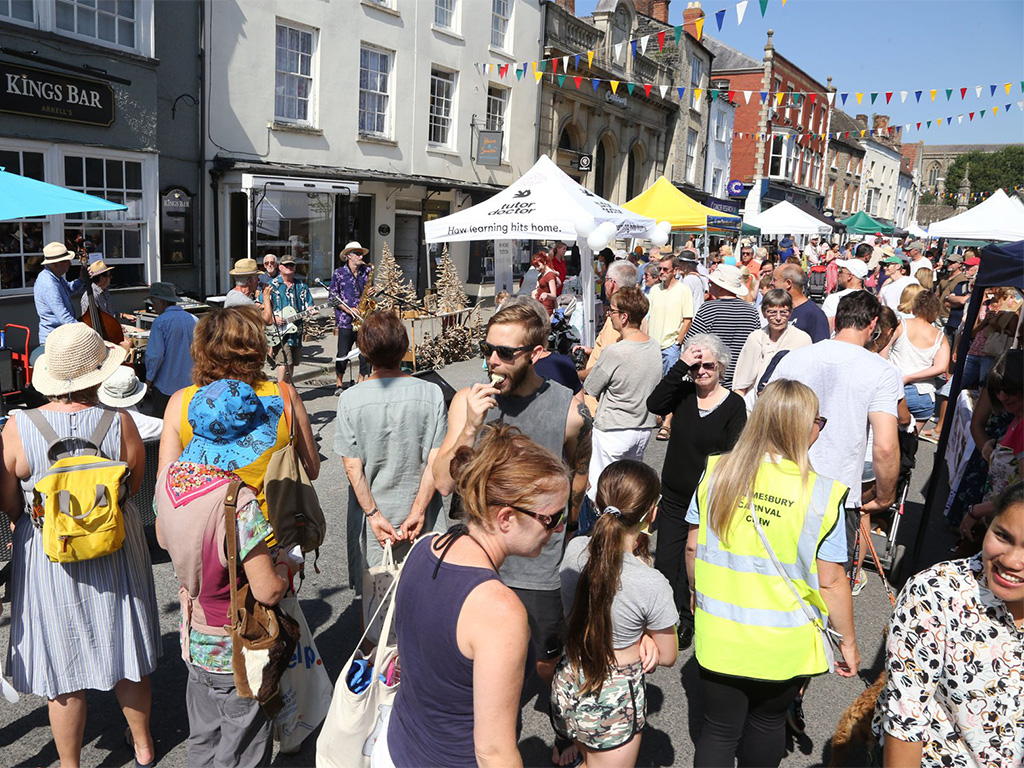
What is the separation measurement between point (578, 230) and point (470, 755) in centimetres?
744

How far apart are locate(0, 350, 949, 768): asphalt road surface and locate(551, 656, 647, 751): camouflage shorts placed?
32.3 inches

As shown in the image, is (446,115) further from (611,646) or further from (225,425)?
(611,646)

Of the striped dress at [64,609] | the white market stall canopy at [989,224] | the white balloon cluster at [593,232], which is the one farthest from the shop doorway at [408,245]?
the striped dress at [64,609]

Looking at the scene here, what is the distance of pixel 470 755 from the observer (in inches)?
71.6

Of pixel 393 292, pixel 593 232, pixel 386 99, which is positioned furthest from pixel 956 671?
pixel 386 99

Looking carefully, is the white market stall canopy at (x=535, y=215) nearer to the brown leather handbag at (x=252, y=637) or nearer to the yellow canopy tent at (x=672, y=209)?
the yellow canopy tent at (x=672, y=209)

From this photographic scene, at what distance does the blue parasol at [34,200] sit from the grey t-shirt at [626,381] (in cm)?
369

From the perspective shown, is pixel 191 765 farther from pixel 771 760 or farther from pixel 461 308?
pixel 461 308

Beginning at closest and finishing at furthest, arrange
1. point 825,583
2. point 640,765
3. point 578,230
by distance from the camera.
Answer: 1. point 825,583
2. point 640,765
3. point 578,230

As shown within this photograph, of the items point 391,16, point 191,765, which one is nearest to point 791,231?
point 391,16

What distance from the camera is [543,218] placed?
897 centimetres

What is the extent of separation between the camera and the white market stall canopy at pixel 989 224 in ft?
34.9

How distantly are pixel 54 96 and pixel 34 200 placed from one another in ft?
19.9

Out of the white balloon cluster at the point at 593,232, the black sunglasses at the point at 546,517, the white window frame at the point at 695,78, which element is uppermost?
the white window frame at the point at 695,78
